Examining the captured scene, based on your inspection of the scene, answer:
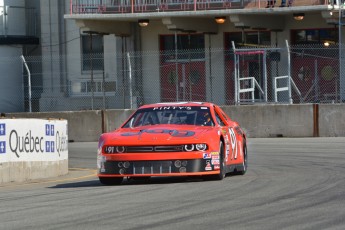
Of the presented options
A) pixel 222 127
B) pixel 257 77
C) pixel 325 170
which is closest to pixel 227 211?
pixel 222 127

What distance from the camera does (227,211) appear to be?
11047 mm

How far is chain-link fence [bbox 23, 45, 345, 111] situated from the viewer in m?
34.8

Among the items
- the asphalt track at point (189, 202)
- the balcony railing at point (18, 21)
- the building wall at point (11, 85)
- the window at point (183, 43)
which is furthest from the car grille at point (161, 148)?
the balcony railing at point (18, 21)

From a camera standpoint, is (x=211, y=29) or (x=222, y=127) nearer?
(x=222, y=127)

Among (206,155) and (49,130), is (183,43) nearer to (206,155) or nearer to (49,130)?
(49,130)

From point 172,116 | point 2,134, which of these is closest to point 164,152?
point 172,116

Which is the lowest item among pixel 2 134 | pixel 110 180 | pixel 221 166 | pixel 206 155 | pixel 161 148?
pixel 110 180

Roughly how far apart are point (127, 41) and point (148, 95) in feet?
11.0

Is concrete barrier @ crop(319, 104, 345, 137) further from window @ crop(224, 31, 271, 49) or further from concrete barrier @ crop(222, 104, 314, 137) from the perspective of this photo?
window @ crop(224, 31, 271, 49)

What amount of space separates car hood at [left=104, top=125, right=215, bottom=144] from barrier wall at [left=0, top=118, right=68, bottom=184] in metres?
2.25

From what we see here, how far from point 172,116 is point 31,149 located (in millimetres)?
2928

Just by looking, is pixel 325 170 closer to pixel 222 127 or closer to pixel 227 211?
pixel 222 127

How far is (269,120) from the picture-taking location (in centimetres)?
2966

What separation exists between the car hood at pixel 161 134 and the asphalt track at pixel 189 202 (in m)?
0.66
